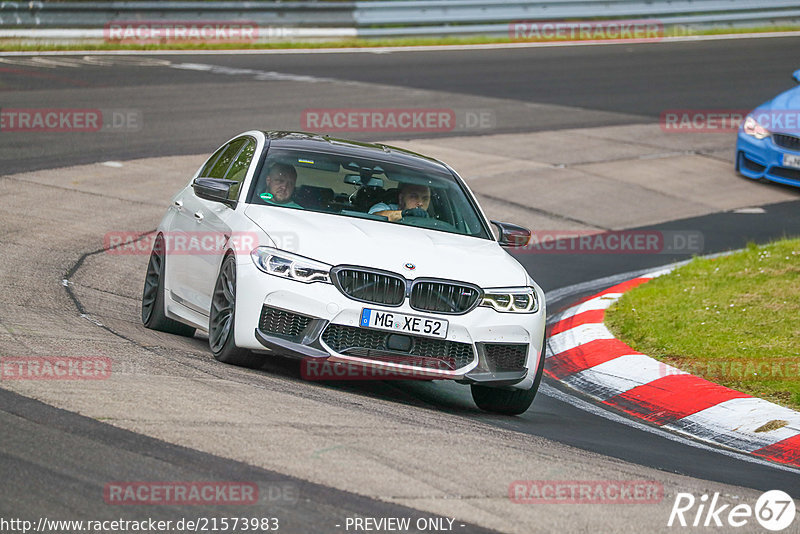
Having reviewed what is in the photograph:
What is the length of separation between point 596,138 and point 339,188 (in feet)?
39.2

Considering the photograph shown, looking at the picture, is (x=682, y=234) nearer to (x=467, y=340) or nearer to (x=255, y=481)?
(x=467, y=340)

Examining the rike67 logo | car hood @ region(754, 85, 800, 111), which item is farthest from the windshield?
car hood @ region(754, 85, 800, 111)

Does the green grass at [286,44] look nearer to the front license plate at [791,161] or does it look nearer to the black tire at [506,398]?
the front license plate at [791,161]

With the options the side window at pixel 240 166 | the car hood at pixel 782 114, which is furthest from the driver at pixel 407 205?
the car hood at pixel 782 114

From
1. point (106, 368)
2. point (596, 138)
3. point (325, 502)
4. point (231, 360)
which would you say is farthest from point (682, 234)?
point (325, 502)

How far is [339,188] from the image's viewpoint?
8.12 meters

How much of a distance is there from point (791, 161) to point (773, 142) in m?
0.37

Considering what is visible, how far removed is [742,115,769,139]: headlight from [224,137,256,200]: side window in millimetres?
10038

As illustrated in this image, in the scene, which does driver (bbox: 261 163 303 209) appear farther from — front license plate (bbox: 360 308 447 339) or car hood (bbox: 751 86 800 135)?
car hood (bbox: 751 86 800 135)

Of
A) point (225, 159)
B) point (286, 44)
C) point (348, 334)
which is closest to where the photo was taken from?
point (348, 334)

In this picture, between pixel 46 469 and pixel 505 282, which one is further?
pixel 505 282

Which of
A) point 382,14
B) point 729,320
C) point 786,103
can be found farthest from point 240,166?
point 382,14

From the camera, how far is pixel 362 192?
26.7 ft

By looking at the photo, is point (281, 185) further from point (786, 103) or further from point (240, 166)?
point (786, 103)
